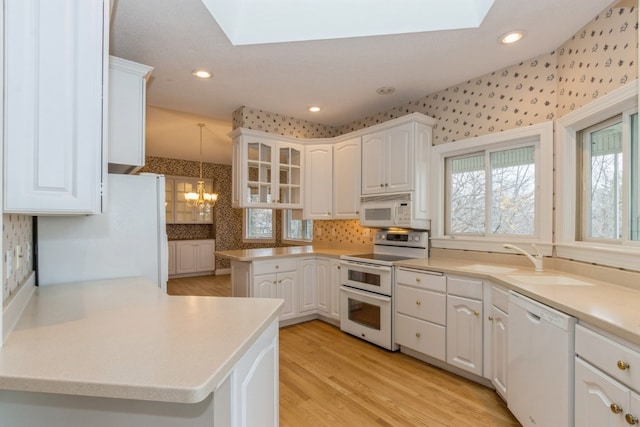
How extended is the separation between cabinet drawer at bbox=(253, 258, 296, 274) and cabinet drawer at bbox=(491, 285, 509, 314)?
2.07 m

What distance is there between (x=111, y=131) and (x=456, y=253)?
118 inches

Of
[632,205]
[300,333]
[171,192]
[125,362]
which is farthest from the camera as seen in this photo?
[171,192]

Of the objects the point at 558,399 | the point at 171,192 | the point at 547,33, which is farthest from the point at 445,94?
the point at 171,192

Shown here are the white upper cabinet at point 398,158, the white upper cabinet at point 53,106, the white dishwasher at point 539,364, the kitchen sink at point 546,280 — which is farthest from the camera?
the white upper cabinet at point 398,158

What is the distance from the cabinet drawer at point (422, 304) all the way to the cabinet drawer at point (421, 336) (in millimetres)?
55

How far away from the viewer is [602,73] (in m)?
1.99

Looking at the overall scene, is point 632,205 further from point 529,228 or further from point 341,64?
point 341,64

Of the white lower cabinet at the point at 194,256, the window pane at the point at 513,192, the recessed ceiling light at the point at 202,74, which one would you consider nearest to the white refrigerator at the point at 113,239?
the recessed ceiling light at the point at 202,74

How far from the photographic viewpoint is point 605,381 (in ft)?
4.10

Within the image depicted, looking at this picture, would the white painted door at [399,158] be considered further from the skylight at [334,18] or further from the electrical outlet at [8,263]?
the electrical outlet at [8,263]

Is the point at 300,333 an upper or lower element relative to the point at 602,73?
lower

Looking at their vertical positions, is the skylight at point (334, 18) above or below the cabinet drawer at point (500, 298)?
above

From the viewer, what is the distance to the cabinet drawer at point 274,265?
3.36 metres

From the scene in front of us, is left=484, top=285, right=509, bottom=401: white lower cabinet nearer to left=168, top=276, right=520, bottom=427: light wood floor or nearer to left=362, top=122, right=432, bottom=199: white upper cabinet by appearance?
left=168, top=276, right=520, bottom=427: light wood floor
